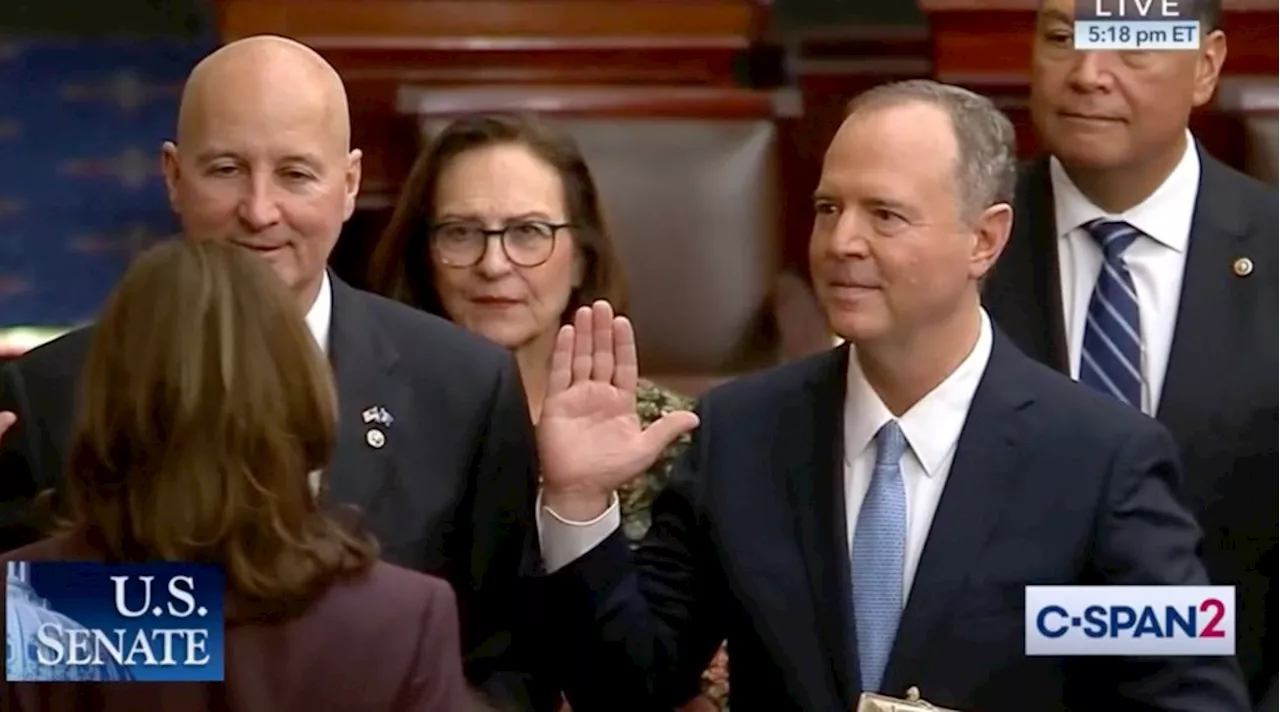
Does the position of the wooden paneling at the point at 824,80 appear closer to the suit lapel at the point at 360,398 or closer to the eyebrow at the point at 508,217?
the eyebrow at the point at 508,217

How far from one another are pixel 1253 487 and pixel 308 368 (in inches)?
27.1

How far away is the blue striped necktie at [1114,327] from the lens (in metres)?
1.47

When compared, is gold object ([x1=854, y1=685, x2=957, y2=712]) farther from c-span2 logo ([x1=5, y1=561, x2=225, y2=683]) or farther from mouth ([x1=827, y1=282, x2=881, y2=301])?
c-span2 logo ([x1=5, y1=561, x2=225, y2=683])

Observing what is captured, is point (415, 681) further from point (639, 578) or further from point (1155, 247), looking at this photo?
point (1155, 247)

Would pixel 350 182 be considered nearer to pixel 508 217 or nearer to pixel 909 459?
pixel 508 217

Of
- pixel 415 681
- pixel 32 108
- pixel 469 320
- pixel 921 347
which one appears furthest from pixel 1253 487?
pixel 32 108

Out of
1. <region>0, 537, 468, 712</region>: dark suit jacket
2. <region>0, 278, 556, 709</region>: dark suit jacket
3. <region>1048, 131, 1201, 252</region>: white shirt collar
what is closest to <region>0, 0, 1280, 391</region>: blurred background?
<region>1048, 131, 1201, 252</region>: white shirt collar

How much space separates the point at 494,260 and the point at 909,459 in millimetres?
390

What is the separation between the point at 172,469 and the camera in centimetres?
103

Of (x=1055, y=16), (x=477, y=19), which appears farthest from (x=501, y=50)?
(x=1055, y=16)

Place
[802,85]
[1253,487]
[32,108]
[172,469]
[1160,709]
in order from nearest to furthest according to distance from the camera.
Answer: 1. [172,469]
2. [1160,709]
3. [1253,487]
4. [32,108]
5. [802,85]

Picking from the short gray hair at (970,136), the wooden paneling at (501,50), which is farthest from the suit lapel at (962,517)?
the wooden paneling at (501,50)

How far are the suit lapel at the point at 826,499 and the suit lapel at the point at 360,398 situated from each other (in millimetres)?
227

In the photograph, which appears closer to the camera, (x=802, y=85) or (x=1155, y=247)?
(x=1155, y=247)
